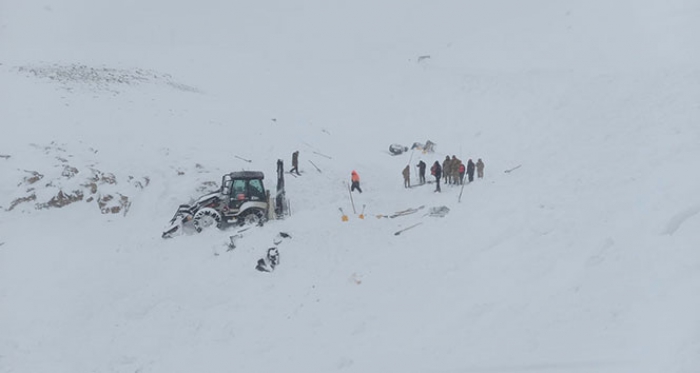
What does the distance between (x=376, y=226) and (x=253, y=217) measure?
4126 millimetres

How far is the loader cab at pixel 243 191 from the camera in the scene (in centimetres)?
1562

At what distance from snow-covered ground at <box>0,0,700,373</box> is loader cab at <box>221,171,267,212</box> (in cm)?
177

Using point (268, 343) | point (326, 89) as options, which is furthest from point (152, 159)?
point (326, 89)

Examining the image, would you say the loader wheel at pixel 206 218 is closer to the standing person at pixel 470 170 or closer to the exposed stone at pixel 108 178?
the exposed stone at pixel 108 178

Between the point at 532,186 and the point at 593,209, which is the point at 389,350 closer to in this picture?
the point at 593,209

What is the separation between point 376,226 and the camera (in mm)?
14930

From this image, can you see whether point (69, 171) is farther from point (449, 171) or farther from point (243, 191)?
point (449, 171)

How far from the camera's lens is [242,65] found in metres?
38.6

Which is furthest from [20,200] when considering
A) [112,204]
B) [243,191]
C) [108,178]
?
[243,191]

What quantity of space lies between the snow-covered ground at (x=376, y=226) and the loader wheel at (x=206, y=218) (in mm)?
961

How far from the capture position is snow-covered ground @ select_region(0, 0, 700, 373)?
28.4 ft

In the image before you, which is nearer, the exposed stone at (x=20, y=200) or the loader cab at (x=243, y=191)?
the exposed stone at (x=20, y=200)

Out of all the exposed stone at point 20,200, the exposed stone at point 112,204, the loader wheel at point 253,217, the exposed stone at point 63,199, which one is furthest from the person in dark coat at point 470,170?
the exposed stone at point 20,200

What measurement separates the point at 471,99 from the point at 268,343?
22532 mm
